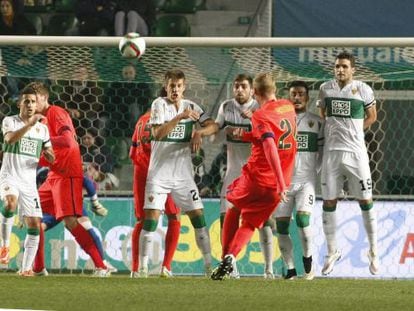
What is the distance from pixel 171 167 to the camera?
1242cm

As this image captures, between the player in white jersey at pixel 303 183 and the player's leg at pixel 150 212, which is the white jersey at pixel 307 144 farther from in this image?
the player's leg at pixel 150 212

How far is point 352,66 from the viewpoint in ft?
41.3

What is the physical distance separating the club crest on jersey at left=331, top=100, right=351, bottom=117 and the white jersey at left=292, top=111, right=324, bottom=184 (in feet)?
0.59

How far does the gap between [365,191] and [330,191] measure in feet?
1.10

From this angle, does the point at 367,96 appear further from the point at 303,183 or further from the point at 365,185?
the point at 303,183

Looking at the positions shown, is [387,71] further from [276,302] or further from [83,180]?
[276,302]

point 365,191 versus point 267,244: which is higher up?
point 365,191

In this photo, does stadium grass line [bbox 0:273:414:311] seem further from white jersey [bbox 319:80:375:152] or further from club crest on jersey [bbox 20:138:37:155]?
white jersey [bbox 319:80:375:152]

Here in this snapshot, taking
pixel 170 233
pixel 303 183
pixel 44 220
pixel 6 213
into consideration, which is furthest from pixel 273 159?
pixel 44 220

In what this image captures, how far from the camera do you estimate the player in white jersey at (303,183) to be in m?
12.6

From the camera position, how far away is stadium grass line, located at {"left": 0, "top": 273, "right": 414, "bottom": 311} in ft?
29.1

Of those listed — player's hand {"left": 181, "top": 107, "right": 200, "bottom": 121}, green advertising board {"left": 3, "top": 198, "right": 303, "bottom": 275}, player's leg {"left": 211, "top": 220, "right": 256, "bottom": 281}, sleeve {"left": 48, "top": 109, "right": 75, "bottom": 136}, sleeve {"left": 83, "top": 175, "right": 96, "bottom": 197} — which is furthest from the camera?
green advertising board {"left": 3, "top": 198, "right": 303, "bottom": 275}

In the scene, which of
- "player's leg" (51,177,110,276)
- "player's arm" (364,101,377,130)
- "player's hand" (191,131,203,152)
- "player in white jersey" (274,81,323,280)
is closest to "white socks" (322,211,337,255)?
"player in white jersey" (274,81,323,280)

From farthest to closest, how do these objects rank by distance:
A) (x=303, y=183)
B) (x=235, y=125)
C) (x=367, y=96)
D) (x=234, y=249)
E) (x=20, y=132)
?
(x=303, y=183) → (x=367, y=96) → (x=235, y=125) → (x=20, y=132) → (x=234, y=249)
